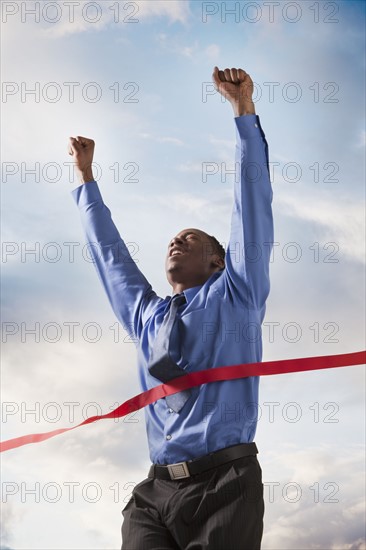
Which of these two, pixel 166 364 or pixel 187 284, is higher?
pixel 187 284

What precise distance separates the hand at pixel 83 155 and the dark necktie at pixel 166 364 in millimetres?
664

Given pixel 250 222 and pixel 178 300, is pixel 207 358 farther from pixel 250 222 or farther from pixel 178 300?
pixel 250 222

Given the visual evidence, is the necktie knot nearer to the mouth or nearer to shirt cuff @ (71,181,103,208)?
the mouth

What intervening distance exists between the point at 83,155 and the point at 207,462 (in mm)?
1177

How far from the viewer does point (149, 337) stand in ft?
7.18

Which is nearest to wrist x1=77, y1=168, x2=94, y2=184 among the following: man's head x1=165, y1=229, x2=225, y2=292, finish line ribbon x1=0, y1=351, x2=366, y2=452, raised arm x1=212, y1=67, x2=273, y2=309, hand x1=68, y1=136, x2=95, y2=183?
hand x1=68, y1=136, x2=95, y2=183

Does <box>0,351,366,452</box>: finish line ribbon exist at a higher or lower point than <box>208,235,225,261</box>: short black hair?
lower

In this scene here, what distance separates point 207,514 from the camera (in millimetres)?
1808

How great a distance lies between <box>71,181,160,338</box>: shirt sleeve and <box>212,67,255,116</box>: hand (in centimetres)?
58

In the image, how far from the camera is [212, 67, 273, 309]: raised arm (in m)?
2.03

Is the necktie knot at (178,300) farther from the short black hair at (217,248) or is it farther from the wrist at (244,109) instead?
the wrist at (244,109)

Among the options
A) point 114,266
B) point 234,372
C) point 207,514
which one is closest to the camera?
point 207,514

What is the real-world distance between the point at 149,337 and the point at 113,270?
0.31m

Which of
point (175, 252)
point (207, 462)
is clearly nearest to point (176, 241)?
point (175, 252)
